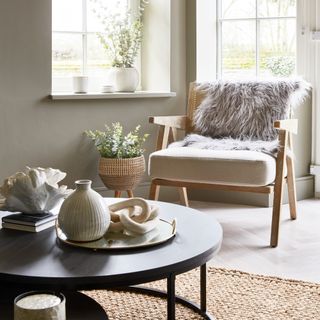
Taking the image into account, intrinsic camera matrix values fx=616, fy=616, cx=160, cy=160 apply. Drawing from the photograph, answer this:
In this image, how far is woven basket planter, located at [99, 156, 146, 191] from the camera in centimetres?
372

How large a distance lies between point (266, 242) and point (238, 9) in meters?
1.83

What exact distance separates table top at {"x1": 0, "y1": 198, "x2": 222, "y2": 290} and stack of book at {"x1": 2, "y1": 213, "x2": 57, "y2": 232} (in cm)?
2

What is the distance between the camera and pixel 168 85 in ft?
13.8

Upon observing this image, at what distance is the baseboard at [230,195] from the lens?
162 inches

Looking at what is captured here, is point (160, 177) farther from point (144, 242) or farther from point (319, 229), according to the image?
point (144, 242)

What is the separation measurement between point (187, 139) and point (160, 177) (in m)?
0.42

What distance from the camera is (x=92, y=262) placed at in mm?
1706

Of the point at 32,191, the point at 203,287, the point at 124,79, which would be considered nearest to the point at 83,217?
the point at 32,191

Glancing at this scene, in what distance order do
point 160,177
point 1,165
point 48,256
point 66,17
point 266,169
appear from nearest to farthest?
point 48,256 → point 266,169 → point 160,177 → point 1,165 → point 66,17

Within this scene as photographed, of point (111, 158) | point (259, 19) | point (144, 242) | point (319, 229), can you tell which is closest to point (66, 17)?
point (111, 158)

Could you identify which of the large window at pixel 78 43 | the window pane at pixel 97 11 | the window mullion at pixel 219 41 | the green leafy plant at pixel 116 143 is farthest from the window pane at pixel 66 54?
the window mullion at pixel 219 41

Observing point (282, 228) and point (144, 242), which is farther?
point (282, 228)

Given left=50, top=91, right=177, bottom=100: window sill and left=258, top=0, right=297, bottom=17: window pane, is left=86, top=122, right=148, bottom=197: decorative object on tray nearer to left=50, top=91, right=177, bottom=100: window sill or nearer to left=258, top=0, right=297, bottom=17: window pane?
left=50, top=91, right=177, bottom=100: window sill

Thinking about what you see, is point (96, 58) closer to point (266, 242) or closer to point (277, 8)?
point (277, 8)
